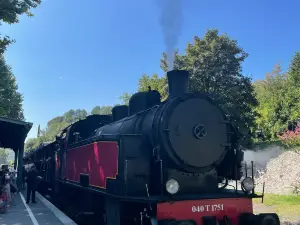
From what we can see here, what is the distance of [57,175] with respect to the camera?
35.8ft

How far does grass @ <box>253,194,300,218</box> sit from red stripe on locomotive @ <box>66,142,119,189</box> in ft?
19.7

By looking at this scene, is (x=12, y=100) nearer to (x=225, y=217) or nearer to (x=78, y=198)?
(x=78, y=198)

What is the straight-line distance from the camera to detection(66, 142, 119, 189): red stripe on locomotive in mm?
5203

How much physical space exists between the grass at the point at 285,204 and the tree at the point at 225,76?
5970 millimetres

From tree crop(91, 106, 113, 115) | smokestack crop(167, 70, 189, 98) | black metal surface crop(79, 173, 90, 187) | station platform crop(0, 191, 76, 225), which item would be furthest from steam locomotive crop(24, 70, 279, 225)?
tree crop(91, 106, 113, 115)

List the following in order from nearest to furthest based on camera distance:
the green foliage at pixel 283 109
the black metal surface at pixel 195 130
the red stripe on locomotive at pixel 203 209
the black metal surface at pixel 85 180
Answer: the red stripe on locomotive at pixel 203 209, the black metal surface at pixel 195 130, the black metal surface at pixel 85 180, the green foliage at pixel 283 109

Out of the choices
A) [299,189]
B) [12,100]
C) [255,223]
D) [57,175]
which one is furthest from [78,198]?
[12,100]

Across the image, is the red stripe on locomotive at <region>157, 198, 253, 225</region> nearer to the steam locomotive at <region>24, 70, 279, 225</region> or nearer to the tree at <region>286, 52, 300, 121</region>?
the steam locomotive at <region>24, 70, 279, 225</region>

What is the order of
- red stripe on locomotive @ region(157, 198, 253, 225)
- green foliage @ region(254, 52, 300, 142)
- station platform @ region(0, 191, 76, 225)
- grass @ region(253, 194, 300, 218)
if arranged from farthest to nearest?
green foliage @ region(254, 52, 300, 142), grass @ region(253, 194, 300, 218), station platform @ region(0, 191, 76, 225), red stripe on locomotive @ region(157, 198, 253, 225)

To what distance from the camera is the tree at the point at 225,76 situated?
1791 cm

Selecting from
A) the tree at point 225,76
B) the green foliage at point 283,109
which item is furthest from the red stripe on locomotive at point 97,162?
the green foliage at point 283,109

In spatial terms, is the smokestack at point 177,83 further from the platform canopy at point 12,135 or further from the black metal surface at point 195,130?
the platform canopy at point 12,135

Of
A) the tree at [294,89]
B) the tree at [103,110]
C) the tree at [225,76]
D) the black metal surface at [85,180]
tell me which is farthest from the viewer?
the tree at [103,110]

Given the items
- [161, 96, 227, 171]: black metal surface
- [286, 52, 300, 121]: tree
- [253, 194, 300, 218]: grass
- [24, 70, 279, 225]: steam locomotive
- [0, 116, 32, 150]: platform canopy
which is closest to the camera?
[24, 70, 279, 225]: steam locomotive
